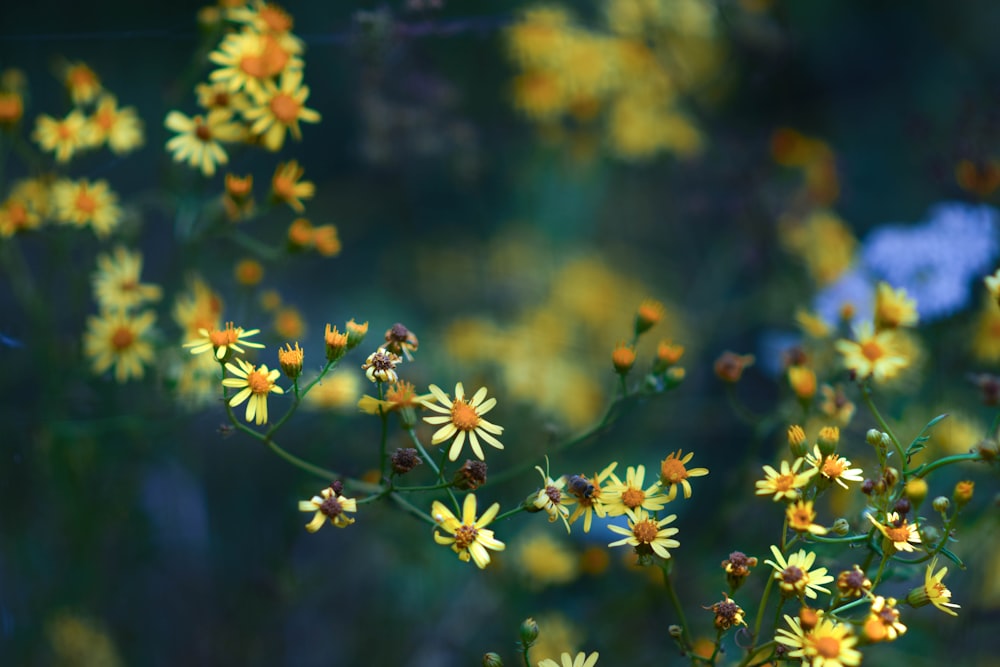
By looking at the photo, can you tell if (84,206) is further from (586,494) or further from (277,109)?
(586,494)

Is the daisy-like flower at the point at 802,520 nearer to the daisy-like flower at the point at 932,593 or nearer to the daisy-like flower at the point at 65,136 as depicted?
the daisy-like flower at the point at 932,593

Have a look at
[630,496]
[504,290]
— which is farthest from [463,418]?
[504,290]

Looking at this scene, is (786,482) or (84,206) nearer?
(786,482)

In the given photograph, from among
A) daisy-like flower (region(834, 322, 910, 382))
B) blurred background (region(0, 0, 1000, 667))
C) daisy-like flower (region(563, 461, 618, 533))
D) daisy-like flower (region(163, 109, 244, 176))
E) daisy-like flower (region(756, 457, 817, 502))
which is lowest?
blurred background (region(0, 0, 1000, 667))

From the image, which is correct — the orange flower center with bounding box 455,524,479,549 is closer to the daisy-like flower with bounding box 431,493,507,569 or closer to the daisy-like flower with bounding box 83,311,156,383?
the daisy-like flower with bounding box 431,493,507,569

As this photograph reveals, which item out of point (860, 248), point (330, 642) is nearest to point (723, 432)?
point (860, 248)

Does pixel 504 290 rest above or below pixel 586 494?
below

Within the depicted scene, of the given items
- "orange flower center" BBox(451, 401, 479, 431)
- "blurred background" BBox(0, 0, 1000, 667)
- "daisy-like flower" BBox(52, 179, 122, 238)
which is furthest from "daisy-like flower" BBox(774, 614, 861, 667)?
"daisy-like flower" BBox(52, 179, 122, 238)
